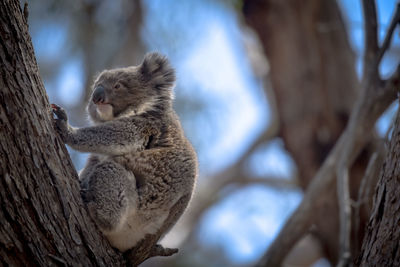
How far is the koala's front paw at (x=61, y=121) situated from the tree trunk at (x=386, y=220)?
193 centimetres

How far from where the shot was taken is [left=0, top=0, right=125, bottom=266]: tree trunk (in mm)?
2164

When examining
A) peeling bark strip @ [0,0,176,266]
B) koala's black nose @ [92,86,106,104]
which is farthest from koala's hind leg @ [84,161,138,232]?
koala's black nose @ [92,86,106,104]

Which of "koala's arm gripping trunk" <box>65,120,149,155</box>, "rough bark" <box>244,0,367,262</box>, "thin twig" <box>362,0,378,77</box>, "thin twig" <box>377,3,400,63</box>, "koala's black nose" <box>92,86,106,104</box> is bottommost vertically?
"koala's arm gripping trunk" <box>65,120,149,155</box>

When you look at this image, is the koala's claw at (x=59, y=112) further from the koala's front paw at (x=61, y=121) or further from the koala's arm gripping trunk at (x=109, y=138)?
the koala's arm gripping trunk at (x=109, y=138)

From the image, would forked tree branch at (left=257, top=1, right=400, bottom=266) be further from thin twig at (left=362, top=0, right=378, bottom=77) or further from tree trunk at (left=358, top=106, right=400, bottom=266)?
tree trunk at (left=358, top=106, right=400, bottom=266)

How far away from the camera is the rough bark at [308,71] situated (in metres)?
6.38

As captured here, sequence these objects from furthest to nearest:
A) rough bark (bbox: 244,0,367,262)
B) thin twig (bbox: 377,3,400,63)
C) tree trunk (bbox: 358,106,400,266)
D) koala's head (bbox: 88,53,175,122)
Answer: rough bark (bbox: 244,0,367,262)
koala's head (bbox: 88,53,175,122)
thin twig (bbox: 377,3,400,63)
tree trunk (bbox: 358,106,400,266)

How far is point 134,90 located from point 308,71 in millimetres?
3475

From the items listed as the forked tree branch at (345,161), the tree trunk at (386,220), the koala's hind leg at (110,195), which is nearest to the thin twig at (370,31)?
the forked tree branch at (345,161)

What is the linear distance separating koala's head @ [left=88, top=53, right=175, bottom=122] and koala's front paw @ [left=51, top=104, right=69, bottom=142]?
742mm

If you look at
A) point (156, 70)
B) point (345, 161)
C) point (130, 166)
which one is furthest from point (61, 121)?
point (345, 161)

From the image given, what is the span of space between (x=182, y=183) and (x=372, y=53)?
215cm

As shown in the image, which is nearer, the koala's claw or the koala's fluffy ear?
Answer: the koala's claw

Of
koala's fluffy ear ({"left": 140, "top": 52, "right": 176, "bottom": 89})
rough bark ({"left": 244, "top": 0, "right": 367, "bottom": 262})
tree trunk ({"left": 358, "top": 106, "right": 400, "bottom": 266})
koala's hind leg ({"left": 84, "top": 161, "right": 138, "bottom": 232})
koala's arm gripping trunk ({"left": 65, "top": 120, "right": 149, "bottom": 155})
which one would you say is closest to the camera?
tree trunk ({"left": 358, "top": 106, "right": 400, "bottom": 266})
